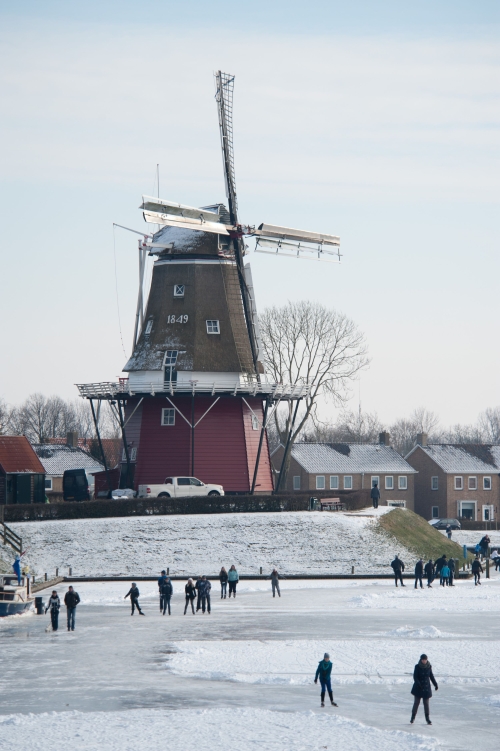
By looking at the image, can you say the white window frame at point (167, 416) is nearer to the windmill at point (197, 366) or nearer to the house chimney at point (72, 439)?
the windmill at point (197, 366)

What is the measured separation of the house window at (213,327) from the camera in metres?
58.5

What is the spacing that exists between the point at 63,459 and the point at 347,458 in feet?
79.3

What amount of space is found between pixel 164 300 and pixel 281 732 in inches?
1619

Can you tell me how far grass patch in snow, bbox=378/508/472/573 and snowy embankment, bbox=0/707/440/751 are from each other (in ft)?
105

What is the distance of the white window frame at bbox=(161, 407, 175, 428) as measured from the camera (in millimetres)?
57469

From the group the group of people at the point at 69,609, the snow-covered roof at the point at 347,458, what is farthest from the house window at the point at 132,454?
the snow-covered roof at the point at 347,458

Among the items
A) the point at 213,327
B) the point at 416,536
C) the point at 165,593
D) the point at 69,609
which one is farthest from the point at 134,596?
the point at 213,327

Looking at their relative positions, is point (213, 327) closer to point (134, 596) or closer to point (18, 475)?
point (18, 475)

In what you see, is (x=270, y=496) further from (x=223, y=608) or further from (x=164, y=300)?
(x=223, y=608)

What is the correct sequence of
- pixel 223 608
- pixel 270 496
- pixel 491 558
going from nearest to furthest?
pixel 223 608
pixel 270 496
pixel 491 558

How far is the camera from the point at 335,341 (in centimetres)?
7606

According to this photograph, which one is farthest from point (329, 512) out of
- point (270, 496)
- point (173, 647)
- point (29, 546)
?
point (173, 647)

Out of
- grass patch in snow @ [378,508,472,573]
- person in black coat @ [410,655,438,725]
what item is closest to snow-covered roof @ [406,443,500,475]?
grass patch in snow @ [378,508,472,573]

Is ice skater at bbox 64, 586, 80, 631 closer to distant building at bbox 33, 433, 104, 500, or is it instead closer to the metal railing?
the metal railing
